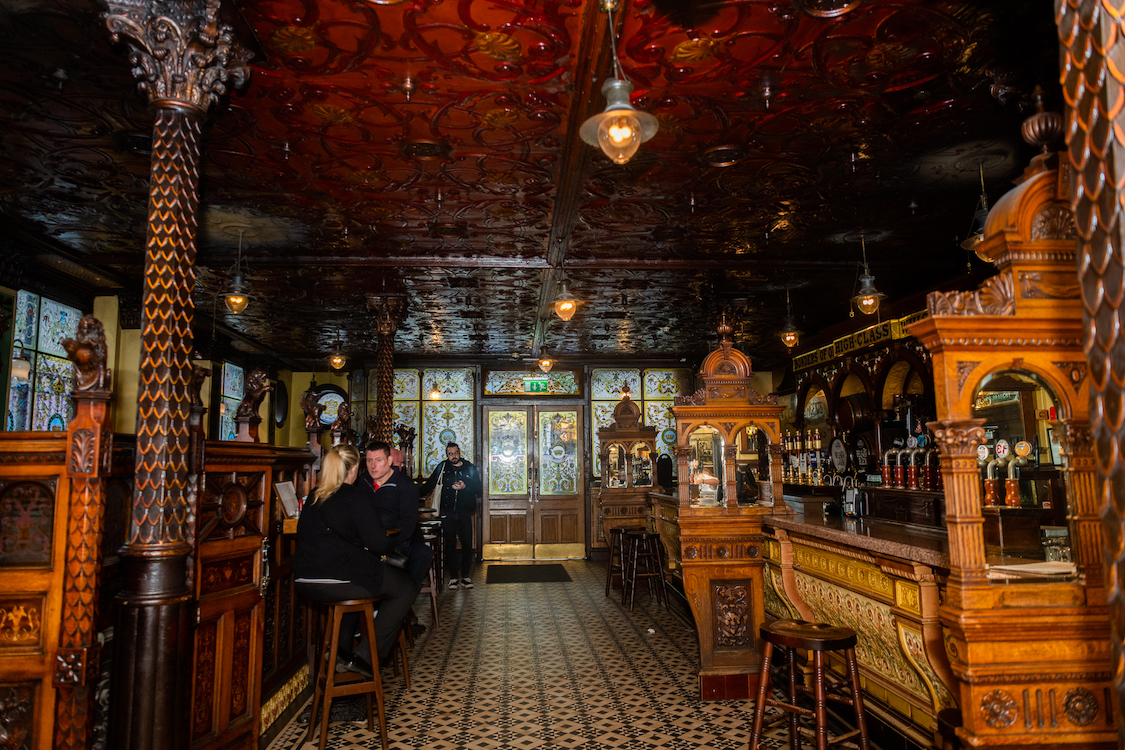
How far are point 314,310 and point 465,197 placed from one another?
16.6ft

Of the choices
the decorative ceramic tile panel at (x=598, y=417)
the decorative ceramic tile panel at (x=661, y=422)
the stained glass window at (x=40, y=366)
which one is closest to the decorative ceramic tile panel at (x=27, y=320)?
the stained glass window at (x=40, y=366)

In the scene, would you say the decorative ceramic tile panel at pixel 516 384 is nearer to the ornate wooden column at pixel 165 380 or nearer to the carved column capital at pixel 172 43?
the ornate wooden column at pixel 165 380

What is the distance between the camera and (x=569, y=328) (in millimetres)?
11555

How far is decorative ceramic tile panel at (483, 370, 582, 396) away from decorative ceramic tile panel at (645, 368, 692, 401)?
5.02 ft

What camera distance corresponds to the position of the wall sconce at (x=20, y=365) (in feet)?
24.3

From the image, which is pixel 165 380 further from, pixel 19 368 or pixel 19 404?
pixel 19 404

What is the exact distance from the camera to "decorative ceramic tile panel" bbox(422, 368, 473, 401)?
14.3 m

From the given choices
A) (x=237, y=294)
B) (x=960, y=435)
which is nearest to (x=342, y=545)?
(x=960, y=435)

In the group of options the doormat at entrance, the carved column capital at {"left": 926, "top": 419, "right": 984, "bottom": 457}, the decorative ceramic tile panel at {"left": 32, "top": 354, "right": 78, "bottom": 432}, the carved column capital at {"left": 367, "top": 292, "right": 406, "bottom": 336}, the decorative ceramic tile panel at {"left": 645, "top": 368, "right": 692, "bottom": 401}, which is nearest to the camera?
the carved column capital at {"left": 926, "top": 419, "right": 984, "bottom": 457}

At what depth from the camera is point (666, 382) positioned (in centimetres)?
1474

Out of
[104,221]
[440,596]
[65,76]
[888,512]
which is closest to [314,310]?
[104,221]

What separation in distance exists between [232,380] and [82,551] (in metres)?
11.4

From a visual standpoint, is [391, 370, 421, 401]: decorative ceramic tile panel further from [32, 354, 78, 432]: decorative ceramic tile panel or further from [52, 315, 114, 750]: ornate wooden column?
[52, 315, 114, 750]: ornate wooden column

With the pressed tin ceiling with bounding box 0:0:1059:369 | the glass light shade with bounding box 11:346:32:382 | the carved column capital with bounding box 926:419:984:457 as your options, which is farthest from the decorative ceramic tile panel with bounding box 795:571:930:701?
the glass light shade with bounding box 11:346:32:382
